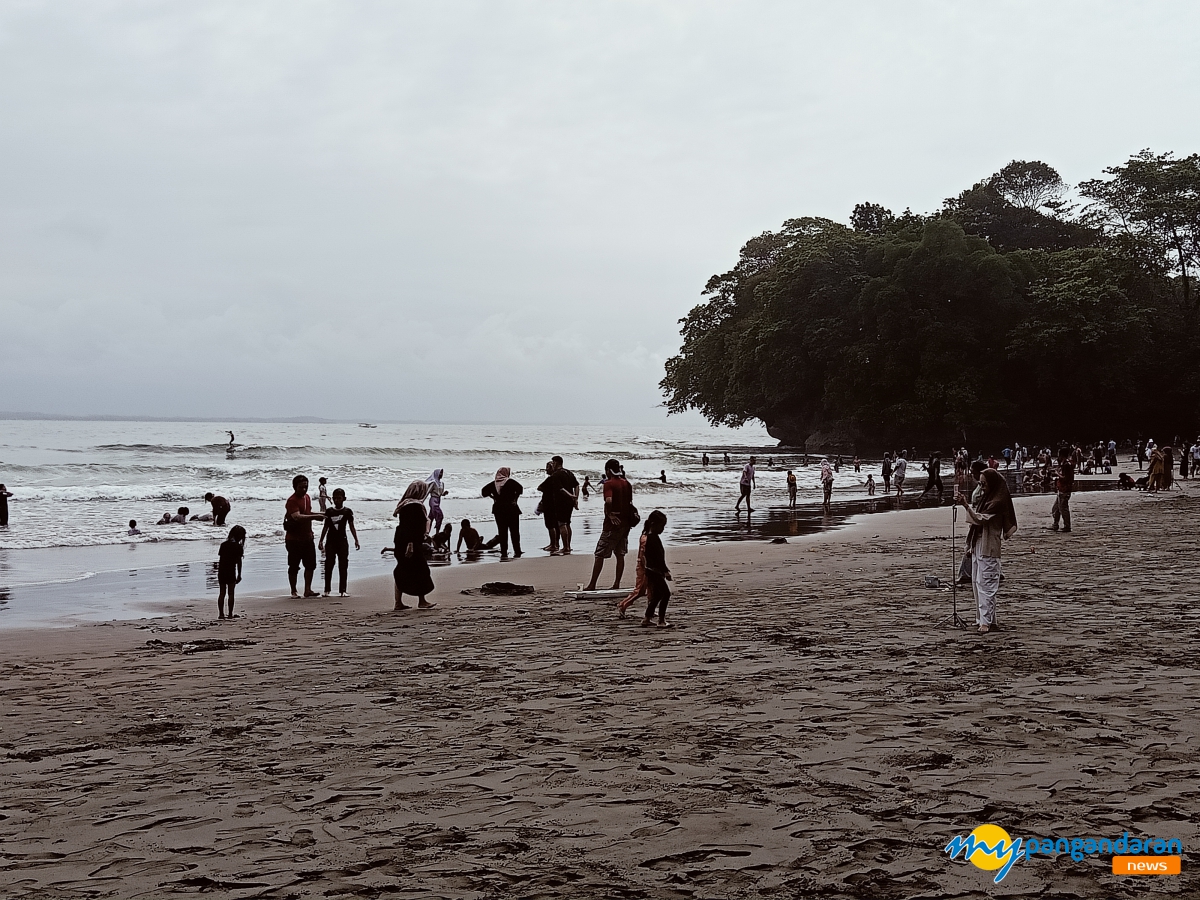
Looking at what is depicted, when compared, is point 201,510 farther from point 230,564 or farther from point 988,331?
point 988,331

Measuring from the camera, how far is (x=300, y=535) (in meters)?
11.6

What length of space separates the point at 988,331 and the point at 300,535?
50.0 m

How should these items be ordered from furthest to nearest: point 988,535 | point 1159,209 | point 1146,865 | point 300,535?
point 1159,209, point 300,535, point 988,535, point 1146,865

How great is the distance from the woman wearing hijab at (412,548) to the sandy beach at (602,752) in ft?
3.37

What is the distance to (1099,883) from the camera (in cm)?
339

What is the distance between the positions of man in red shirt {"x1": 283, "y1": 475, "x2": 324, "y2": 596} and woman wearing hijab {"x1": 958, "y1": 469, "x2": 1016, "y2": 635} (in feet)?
24.0

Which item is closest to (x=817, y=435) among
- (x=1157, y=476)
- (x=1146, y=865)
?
(x=1157, y=476)

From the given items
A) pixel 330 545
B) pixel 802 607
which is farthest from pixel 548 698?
pixel 330 545

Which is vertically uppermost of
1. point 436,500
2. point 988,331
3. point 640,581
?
point 988,331

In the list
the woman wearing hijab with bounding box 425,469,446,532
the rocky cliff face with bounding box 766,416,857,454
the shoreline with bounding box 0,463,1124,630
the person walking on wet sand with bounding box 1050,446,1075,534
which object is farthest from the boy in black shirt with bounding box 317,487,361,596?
the rocky cliff face with bounding box 766,416,857,454

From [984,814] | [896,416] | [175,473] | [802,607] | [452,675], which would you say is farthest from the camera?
[896,416]

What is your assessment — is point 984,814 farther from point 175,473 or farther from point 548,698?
point 175,473

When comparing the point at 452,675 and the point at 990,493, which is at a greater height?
the point at 990,493

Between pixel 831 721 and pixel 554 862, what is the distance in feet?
7.60
